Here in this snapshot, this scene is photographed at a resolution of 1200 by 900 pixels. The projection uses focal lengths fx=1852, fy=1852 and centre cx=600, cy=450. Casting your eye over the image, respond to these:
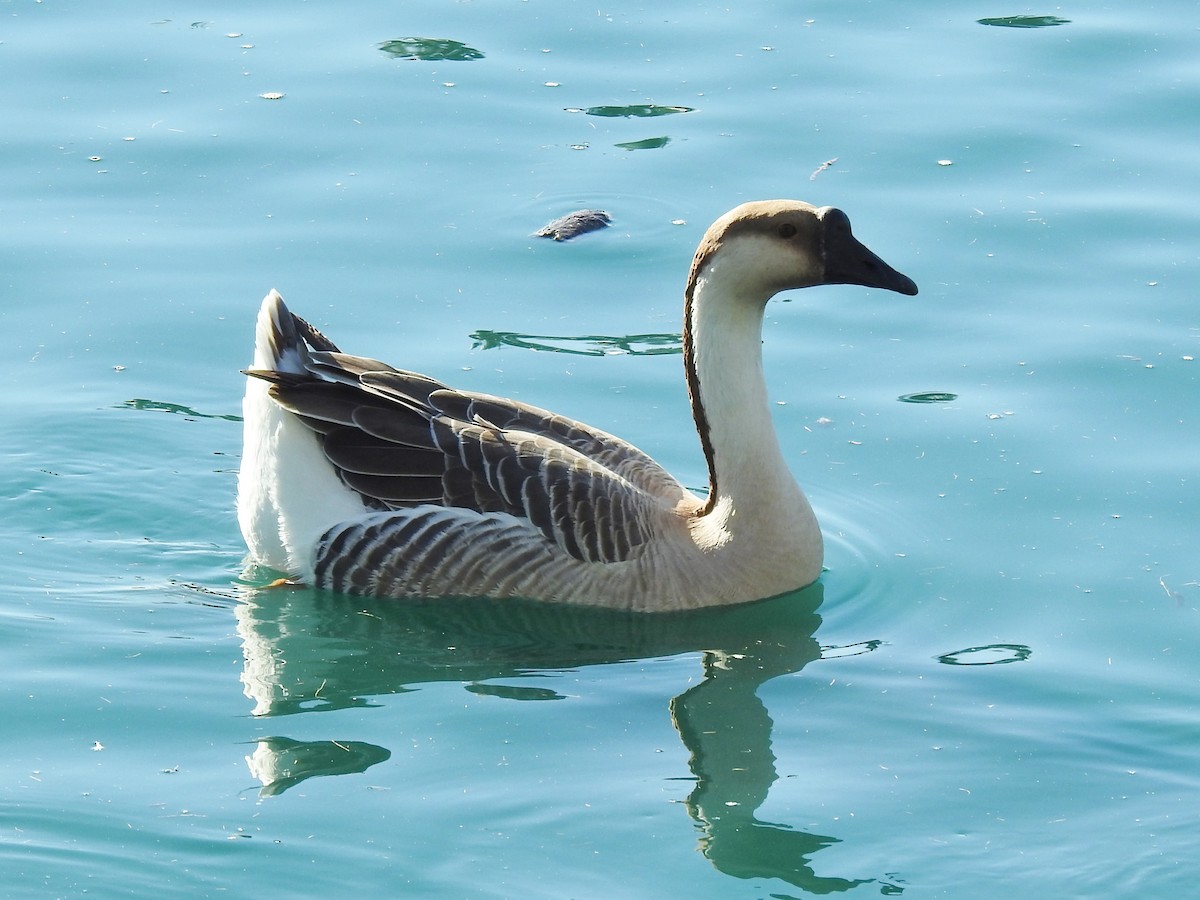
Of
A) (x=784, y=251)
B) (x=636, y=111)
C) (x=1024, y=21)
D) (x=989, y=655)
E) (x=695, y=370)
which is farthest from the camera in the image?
(x=1024, y=21)

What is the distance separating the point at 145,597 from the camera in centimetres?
820

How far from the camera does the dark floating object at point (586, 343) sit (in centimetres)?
1017

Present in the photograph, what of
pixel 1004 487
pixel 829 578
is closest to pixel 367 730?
pixel 829 578

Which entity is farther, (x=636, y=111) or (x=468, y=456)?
(x=636, y=111)

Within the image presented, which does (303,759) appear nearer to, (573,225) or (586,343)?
(586,343)

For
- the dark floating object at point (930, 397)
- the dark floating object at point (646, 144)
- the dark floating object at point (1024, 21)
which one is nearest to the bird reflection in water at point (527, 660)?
the dark floating object at point (930, 397)

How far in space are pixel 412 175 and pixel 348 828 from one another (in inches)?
251

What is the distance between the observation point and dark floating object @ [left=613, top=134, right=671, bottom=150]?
40.9ft

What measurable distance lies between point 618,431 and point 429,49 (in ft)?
17.6

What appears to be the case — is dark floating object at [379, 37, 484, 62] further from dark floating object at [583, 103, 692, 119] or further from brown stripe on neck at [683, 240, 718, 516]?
brown stripe on neck at [683, 240, 718, 516]

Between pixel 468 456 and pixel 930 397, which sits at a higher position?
pixel 468 456

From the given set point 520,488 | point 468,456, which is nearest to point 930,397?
point 520,488

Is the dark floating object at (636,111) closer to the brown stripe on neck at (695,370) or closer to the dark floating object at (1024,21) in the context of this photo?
the dark floating object at (1024,21)

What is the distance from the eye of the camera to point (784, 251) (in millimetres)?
7957
